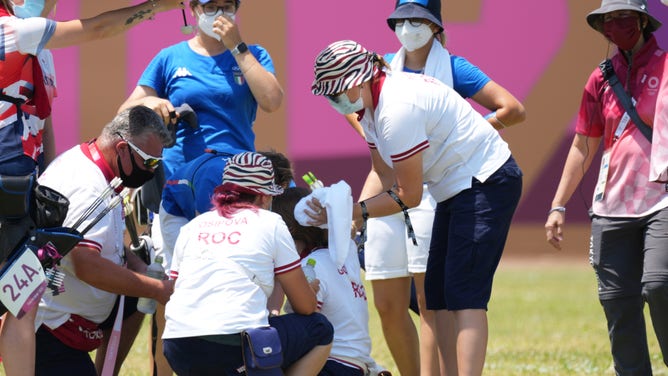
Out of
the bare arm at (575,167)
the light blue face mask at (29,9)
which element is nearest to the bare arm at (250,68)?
the light blue face mask at (29,9)

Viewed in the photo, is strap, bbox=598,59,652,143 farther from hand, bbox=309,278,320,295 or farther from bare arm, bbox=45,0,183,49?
bare arm, bbox=45,0,183,49

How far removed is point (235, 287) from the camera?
4605 mm

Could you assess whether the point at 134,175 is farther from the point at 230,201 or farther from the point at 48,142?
the point at 48,142

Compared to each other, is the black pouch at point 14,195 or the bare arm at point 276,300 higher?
the black pouch at point 14,195

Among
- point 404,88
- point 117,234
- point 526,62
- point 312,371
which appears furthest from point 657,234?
point 526,62

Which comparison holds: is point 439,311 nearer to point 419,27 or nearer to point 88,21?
point 419,27

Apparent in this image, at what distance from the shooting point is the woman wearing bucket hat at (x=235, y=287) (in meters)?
4.57

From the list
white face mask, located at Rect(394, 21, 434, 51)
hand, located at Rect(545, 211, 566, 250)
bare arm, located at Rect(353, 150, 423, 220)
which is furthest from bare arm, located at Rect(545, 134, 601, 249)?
bare arm, located at Rect(353, 150, 423, 220)

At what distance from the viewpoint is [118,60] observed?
45.0ft

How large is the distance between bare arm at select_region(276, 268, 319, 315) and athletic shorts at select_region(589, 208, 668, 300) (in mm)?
1642

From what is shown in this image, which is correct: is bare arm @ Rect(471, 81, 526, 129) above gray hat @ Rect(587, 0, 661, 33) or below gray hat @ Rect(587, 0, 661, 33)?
below

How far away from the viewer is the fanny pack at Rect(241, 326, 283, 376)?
4488 millimetres

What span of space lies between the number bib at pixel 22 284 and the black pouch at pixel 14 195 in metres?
0.17

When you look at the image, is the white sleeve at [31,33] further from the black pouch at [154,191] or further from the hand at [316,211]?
the hand at [316,211]
